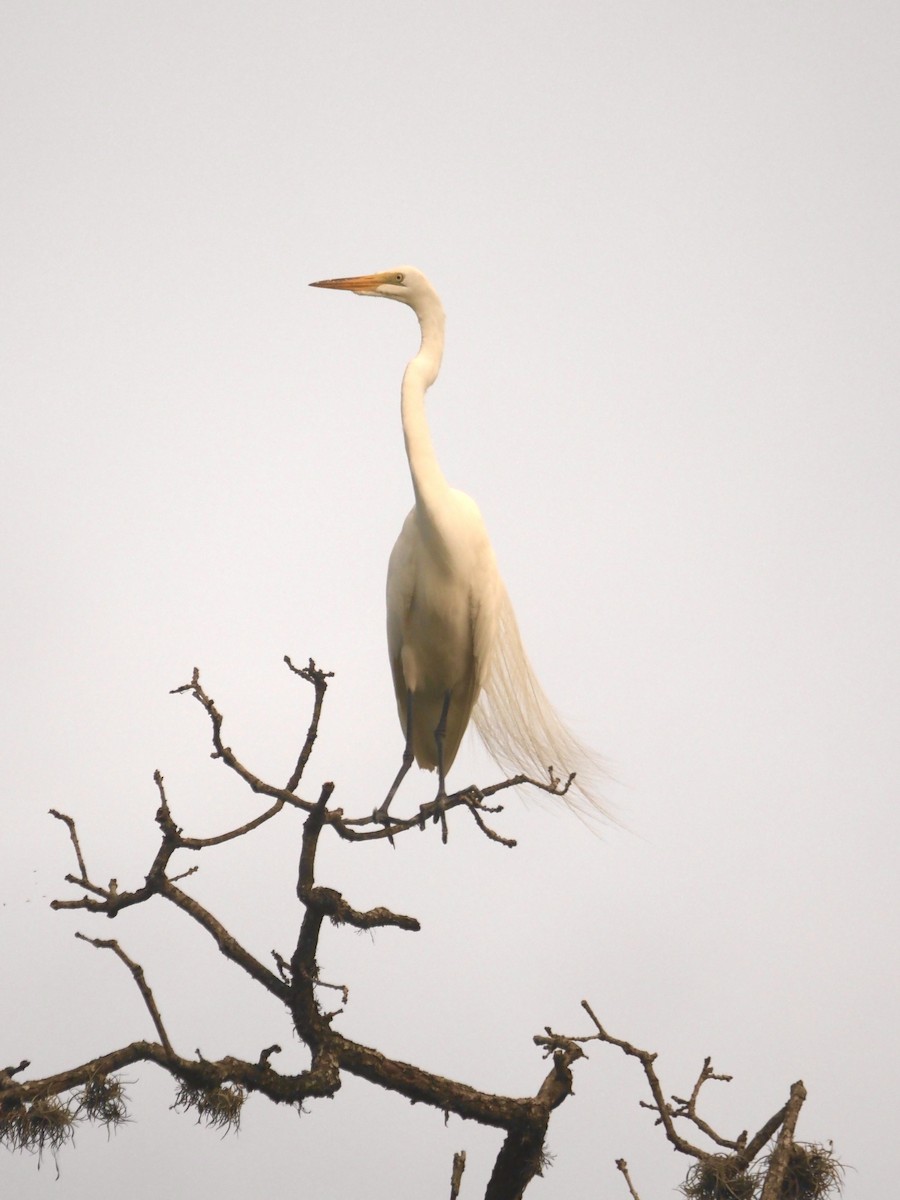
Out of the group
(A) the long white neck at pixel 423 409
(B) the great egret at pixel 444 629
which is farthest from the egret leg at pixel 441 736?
(A) the long white neck at pixel 423 409

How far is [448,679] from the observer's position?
5664 millimetres

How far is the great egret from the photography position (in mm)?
5406

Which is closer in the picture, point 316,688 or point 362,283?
point 316,688

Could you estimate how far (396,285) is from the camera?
6.16 m

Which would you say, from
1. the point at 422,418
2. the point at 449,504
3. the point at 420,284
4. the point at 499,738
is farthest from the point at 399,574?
the point at 420,284

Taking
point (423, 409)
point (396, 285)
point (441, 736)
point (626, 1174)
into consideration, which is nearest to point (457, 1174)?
point (626, 1174)

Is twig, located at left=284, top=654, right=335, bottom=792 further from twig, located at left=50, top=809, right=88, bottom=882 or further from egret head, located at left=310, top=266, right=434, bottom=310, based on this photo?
egret head, located at left=310, top=266, right=434, bottom=310

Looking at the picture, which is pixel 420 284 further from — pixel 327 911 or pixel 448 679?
pixel 327 911

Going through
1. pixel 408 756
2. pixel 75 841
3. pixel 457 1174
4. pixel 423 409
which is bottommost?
pixel 457 1174

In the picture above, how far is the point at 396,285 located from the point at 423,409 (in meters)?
0.86

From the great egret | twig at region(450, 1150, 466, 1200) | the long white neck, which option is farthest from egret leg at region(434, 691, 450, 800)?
twig at region(450, 1150, 466, 1200)

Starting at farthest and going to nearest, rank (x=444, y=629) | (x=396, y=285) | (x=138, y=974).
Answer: (x=396, y=285), (x=444, y=629), (x=138, y=974)

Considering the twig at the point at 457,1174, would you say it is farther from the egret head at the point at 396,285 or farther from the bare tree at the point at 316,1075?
the egret head at the point at 396,285

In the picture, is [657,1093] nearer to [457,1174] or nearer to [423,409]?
[457,1174]
